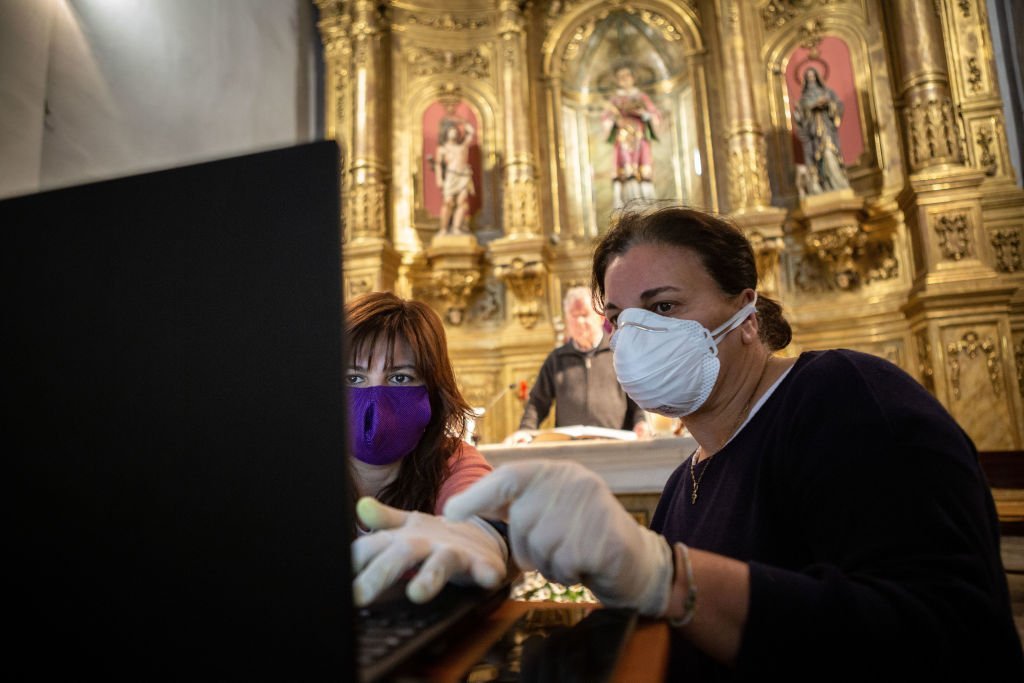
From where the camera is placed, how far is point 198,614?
42 centimetres

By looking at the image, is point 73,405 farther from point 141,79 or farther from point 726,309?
point 141,79

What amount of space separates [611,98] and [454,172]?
212 centimetres

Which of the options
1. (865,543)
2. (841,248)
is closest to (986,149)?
(841,248)

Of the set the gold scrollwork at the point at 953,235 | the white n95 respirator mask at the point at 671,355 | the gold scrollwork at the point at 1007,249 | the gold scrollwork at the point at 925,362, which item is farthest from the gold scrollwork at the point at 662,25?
the white n95 respirator mask at the point at 671,355

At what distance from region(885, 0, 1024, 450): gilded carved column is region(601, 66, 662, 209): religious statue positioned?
2552mm

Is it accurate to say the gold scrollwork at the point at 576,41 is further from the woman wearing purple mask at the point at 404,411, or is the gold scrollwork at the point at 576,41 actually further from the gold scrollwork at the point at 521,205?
the woman wearing purple mask at the point at 404,411

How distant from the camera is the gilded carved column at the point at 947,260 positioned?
545 cm

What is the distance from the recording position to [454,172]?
7.50 metres

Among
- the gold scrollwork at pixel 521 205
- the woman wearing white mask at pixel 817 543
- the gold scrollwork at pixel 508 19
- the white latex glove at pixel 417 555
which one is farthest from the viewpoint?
the gold scrollwork at pixel 508 19

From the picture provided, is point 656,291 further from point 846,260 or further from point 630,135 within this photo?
point 630,135

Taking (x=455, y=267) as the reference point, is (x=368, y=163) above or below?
above

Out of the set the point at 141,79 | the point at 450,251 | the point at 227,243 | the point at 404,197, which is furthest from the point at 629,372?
the point at 404,197

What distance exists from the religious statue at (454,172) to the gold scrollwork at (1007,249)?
5176 mm

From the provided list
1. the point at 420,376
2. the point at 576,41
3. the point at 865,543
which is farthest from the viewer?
the point at 576,41
